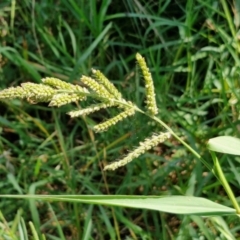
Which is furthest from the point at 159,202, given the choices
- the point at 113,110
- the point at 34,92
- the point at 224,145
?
the point at 113,110

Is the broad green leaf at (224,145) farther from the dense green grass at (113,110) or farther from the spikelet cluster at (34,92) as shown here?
the dense green grass at (113,110)

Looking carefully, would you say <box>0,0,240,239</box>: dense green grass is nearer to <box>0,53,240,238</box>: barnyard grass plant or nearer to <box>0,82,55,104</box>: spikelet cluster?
<box>0,53,240,238</box>: barnyard grass plant

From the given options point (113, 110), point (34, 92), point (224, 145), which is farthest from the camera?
point (113, 110)

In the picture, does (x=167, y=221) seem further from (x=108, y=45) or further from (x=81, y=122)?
(x=108, y=45)

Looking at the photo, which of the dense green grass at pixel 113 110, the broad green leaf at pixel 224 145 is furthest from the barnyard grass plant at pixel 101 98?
the dense green grass at pixel 113 110

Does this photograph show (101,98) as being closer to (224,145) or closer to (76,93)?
(76,93)

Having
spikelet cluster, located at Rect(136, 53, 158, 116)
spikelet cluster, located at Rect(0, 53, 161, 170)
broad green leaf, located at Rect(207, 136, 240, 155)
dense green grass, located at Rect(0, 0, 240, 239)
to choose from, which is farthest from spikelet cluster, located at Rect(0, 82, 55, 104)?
dense green grass, located at Rect(0, 0, 240, 239)
